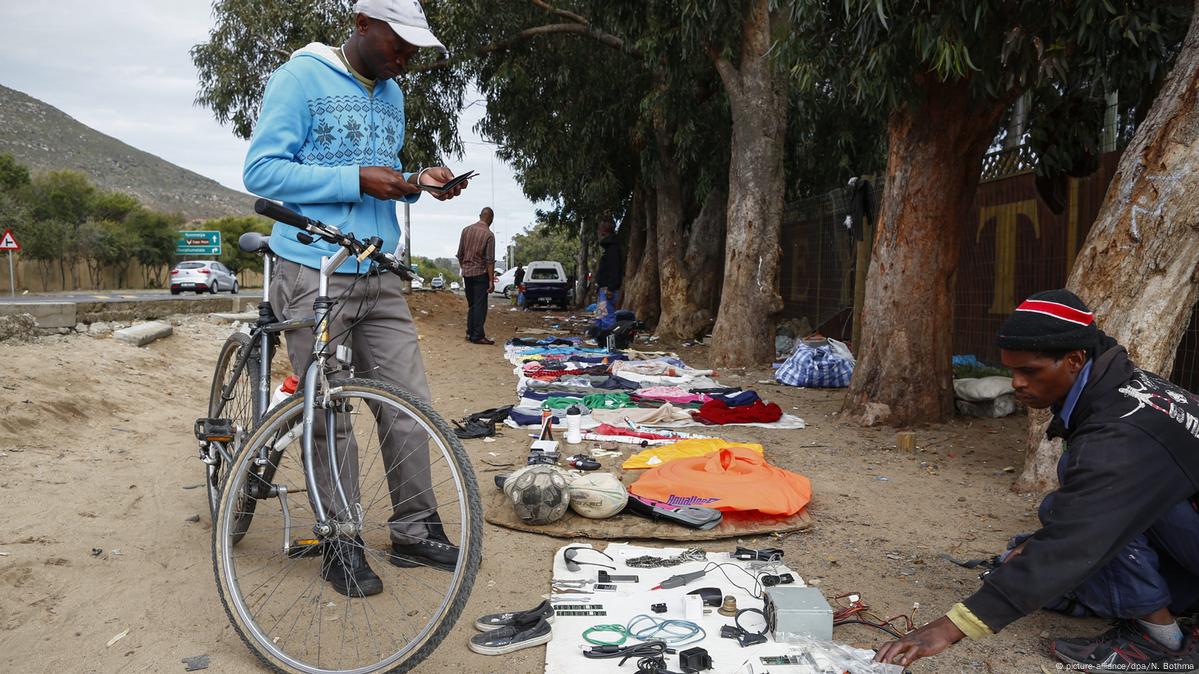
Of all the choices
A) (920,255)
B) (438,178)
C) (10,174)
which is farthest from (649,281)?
(10,174)

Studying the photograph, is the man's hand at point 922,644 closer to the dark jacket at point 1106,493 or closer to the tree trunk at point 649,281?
the dark jacket at point 1106,493

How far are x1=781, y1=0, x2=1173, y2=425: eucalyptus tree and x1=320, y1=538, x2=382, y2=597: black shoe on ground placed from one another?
4.21 m

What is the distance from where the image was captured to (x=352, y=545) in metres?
2.68

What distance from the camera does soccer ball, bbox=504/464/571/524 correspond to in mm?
4008

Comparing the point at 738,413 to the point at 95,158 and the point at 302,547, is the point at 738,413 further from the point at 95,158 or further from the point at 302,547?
the point at 95,158

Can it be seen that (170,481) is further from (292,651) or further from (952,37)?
(952,37)

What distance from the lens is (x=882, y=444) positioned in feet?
20.2

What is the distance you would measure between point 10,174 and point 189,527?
55.0 meters

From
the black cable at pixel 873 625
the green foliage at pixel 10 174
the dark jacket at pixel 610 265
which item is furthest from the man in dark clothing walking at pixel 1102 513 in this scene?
the green foliage at pixel 10 174

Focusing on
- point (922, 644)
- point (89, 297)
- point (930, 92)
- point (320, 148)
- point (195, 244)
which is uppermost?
point (195, 244)

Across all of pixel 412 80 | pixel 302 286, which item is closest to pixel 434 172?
pixel 302 286

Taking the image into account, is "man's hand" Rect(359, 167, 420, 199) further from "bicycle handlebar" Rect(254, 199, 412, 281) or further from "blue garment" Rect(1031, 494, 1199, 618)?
"blue garment" Rect(1031, 494, 1199, 618)

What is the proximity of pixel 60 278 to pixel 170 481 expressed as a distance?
47.5 metres

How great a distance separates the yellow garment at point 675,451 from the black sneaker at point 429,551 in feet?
7.26
